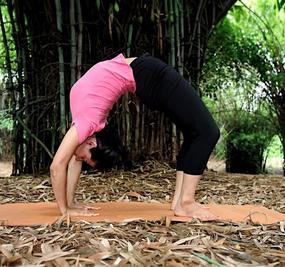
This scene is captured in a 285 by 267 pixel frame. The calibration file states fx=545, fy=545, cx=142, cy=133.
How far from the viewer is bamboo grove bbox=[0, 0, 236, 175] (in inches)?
135

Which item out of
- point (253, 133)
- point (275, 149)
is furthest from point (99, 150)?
point (275, 149)

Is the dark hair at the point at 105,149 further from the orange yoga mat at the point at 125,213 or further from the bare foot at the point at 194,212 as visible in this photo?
the bare foot at the point at 194,212

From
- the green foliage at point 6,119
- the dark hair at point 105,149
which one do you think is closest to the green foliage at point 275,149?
the green foliage at point 6,119

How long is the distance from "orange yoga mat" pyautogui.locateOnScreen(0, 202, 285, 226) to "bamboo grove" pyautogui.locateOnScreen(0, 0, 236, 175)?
107 cm

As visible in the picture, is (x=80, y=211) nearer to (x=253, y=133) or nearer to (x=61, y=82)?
(x=61, y=82)

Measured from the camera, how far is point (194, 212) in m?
2.08

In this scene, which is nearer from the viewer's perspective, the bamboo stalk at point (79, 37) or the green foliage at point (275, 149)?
the bamboo stalk at point (79, 37)

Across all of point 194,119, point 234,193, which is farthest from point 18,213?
point 234,193

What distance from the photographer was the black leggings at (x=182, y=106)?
7.10ft

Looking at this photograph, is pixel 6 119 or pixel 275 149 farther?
pixel 275 149

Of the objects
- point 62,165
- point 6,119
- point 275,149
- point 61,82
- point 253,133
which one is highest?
point 61,82

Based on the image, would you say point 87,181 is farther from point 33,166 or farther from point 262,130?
point 262,130

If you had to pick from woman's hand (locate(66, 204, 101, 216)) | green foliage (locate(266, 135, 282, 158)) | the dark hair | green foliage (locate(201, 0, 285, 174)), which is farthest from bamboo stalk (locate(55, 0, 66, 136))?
green foliage (locate(266, 135, 282, 158))

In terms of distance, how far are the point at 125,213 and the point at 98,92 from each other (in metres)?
0.49
